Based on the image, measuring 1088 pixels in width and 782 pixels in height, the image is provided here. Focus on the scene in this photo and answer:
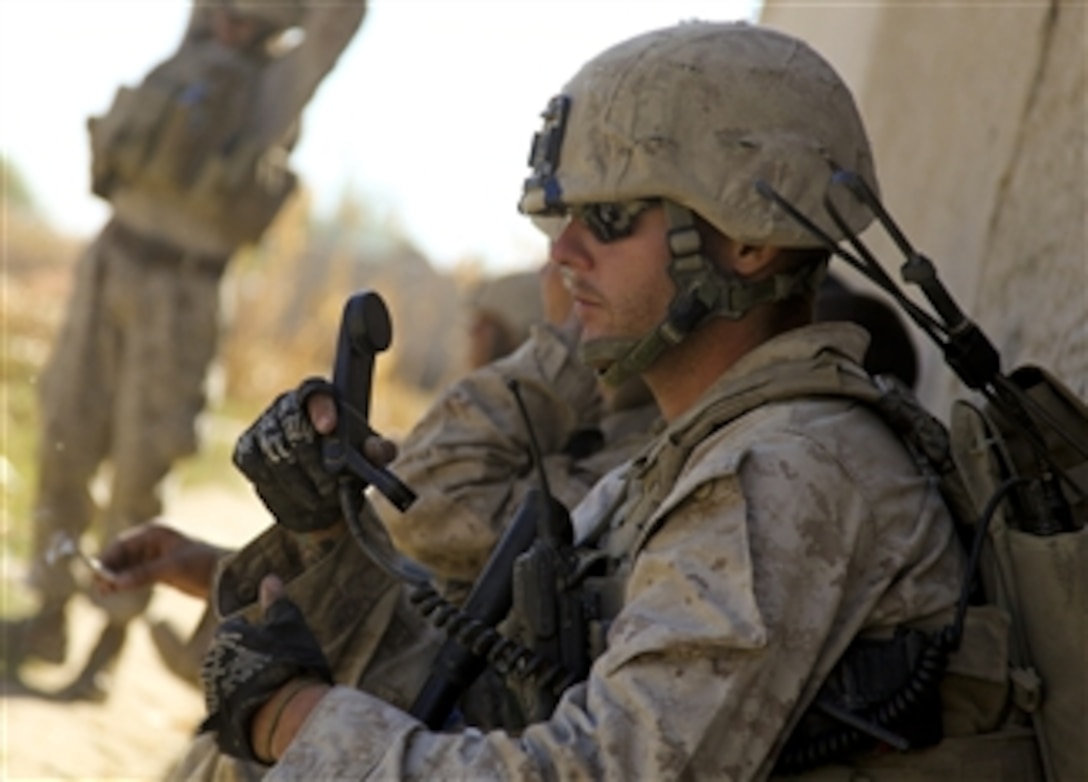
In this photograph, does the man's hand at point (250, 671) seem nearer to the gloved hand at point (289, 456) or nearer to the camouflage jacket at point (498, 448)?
the gloved hand at point (289, 456)

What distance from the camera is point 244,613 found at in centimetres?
274

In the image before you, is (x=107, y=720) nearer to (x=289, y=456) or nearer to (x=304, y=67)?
(x=304, y=67)

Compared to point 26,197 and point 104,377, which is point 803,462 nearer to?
point 104,377

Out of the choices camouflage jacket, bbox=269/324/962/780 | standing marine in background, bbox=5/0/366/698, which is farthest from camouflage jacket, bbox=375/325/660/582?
standing marine in background, bbox=5/0/366/698

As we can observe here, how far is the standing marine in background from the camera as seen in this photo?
7766 millimetres

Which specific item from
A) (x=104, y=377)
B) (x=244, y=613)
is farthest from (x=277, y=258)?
(x=244, y=613)

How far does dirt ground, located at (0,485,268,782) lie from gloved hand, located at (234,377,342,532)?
338 cm

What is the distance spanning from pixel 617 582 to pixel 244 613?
0.53 metres

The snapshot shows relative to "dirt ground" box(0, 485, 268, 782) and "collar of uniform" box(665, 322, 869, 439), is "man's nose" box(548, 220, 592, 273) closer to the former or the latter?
"collar of uniform" box(665, 322, 869, 439)

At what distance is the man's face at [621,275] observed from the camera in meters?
2.65

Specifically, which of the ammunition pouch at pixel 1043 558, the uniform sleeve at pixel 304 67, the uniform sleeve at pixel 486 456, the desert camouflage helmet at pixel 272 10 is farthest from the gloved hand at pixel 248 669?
the desert camouflage helmet at pixel 272 10

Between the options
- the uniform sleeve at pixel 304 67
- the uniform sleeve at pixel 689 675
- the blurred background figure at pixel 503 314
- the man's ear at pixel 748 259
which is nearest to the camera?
the uniform sleeve at pixel 689 675

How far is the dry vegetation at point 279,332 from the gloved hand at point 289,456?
5865 mm

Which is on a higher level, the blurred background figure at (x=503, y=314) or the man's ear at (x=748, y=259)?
Result: the man's ear at (x=748, y=259)
